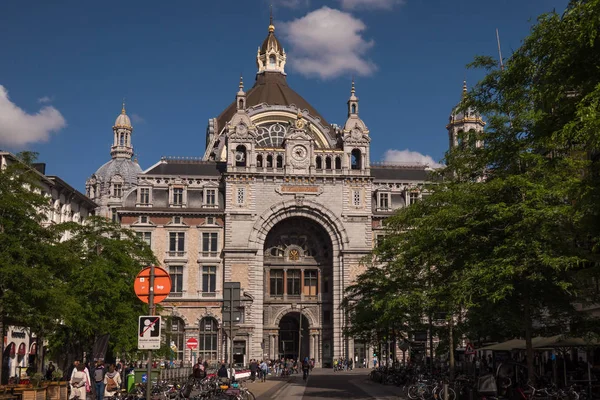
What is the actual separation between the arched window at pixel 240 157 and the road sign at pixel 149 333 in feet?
207

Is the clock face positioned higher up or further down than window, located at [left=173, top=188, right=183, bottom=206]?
higher up

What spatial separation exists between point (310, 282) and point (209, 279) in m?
11.6

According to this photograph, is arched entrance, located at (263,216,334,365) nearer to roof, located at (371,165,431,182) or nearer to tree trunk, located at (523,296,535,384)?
roof, located at (371,165,431,182)

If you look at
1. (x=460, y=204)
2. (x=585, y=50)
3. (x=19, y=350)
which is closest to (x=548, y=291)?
(x=460, y=204)

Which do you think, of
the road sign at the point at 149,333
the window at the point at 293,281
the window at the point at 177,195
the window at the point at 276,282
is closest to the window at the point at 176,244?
the window at the point at 177,195

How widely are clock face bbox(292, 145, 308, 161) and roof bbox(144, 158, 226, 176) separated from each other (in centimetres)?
962

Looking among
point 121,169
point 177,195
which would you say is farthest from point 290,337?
point 121,169

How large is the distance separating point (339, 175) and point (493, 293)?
56085 mm

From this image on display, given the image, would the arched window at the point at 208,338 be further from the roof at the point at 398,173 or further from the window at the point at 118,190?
the roof at the point at 398,173

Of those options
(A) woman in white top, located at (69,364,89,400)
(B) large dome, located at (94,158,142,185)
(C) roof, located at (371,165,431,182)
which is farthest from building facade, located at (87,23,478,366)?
(A) woman in white top, located at (69,364,89,400)

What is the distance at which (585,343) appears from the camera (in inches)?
1172

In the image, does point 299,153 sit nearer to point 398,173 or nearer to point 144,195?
point 398,173

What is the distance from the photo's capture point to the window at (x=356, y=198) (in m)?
81.5

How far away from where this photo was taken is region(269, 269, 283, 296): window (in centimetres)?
8319
